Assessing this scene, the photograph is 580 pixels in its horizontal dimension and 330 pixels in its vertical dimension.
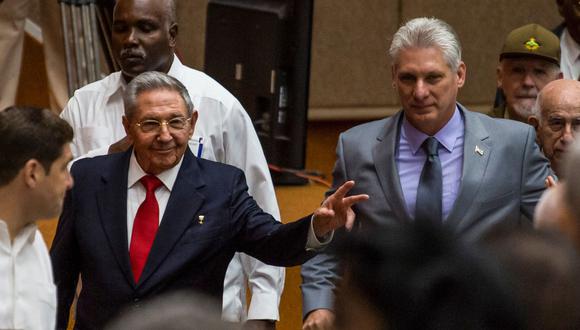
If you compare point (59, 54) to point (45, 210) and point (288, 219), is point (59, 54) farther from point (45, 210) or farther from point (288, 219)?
point (45, 210)

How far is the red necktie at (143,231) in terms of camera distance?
11.1 feet

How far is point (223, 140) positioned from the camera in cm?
395

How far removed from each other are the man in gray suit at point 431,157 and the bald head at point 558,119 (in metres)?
0.32

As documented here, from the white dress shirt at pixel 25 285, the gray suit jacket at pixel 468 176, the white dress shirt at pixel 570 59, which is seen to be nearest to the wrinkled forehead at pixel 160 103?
the gray suit jacket at pixel 468 176

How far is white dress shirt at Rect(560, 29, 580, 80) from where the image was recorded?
5208 millimetres

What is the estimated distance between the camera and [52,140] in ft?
9.48

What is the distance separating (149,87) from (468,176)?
0.89 meters

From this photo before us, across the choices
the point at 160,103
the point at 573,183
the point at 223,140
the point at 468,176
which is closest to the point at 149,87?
the point at 160,103

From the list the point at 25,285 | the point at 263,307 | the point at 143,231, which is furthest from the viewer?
the point at 263,307

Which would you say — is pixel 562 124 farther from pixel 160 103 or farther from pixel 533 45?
pixel 160 103

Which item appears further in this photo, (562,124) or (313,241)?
(562,124)

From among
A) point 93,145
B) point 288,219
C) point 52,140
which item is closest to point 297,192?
point 288,219

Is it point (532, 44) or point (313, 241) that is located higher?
point (532, 44)

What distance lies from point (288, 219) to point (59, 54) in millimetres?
1945
